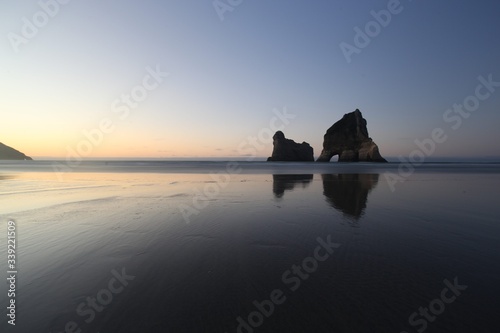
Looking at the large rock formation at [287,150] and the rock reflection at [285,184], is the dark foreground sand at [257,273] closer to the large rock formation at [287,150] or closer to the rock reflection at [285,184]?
the rock reflection at [285,184]

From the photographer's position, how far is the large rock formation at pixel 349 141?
4230 inches

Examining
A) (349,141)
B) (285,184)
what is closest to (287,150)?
(349,141)

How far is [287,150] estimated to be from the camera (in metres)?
129

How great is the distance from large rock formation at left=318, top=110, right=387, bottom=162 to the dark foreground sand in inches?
4165

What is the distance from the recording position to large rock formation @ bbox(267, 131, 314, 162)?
128 meters

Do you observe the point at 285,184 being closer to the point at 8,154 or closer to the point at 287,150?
the point at 287,150

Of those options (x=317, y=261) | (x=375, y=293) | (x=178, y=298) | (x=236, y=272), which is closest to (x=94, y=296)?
(x=178, y=298)

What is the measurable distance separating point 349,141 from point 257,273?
123 m

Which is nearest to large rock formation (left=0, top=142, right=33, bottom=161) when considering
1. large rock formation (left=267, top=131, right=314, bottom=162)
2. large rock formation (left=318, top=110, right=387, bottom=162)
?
large rock formation (left=267, top=131, right=314, bottom=162)

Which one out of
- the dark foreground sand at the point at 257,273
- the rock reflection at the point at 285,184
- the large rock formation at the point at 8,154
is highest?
the large rock formation at the point at 8,154

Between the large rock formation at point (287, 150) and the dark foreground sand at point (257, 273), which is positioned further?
the large rock formation at point (287, 150)

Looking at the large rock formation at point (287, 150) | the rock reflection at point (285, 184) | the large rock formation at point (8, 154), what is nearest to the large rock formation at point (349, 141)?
the large rock formation at point (287, 150)

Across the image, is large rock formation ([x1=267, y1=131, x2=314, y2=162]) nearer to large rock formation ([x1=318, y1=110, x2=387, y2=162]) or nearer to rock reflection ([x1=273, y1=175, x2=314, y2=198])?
large rock formation ([x1=318, y1=110, x2=387, y2=162])

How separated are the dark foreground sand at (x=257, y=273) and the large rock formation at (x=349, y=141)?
10580cm
